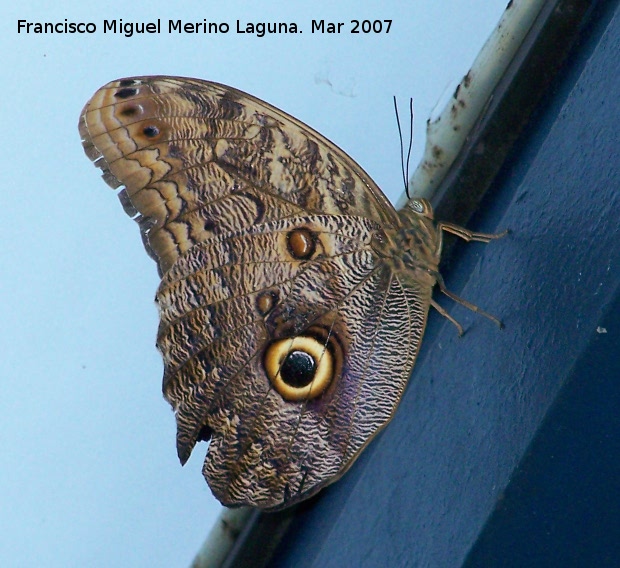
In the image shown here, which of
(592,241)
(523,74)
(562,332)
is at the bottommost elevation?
(562,332)

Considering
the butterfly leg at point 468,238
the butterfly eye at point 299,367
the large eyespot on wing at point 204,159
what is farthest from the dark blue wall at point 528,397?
the large eyespot on wing at point 204,159

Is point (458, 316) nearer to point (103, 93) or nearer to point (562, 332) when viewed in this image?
point (562, 332)

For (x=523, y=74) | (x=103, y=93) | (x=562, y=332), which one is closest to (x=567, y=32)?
(x=523, y=74)

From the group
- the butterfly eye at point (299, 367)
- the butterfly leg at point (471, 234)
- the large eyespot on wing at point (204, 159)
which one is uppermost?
the butterfly leg at point (471, 234)

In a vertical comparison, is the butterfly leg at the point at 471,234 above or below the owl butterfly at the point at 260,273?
above

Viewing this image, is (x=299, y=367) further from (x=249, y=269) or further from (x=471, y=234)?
(x=471, y=234)

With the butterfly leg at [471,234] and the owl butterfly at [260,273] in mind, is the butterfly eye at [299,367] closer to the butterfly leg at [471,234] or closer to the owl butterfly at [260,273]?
the owl butterfly at [260,273]

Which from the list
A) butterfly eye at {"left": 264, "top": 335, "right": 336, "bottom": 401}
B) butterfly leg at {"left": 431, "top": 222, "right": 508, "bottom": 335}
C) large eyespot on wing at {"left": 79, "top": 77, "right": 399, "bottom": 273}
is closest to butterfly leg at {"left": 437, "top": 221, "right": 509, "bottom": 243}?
butterfly leg at {"left": 431, "top": 222, "right": 508, "bottom": 335}

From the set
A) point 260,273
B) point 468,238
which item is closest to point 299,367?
point 260,273

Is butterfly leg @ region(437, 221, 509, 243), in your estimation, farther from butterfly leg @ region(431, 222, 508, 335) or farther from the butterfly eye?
the butterfly eye
